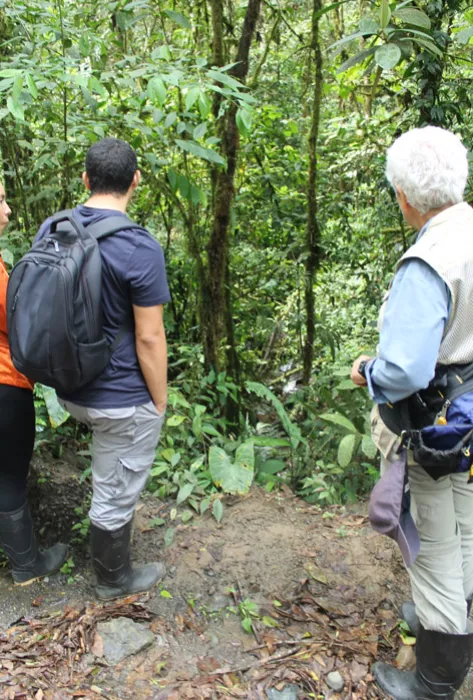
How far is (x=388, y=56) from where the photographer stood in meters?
2.62

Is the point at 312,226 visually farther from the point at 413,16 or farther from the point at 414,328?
the point at 414,328

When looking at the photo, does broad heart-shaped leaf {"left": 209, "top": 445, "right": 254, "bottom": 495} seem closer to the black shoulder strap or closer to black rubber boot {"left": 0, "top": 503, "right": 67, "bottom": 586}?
black rubber boot {"left": 0, "top": 503, "right": 67, "bottom": 586}

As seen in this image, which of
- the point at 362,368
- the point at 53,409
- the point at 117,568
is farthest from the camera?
the point at 53,409

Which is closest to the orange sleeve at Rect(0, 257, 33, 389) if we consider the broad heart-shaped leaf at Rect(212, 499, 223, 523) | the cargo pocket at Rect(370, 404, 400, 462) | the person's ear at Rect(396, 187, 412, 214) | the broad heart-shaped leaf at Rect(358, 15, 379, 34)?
the broad heart-shaped leaf at Rect(212, 499, 223, 523)

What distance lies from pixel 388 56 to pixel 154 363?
1.76 m

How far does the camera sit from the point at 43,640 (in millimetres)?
2596

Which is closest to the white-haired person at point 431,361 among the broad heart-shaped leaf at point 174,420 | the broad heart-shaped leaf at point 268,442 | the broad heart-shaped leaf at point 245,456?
the broad heart-shaped leaf at point 245,456

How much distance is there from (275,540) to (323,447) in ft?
4.69

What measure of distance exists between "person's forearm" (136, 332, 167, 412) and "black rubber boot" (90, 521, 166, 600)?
69 centimetres

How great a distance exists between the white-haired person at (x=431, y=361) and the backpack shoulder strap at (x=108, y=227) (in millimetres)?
1065

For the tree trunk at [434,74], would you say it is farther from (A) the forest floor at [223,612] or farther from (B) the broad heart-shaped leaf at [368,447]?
(A) the forest floor at [223,612]

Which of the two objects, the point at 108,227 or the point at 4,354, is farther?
the point at 4,354

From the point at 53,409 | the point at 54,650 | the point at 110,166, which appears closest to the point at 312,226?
the point at 53,409

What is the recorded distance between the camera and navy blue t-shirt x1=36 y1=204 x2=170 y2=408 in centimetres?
233
